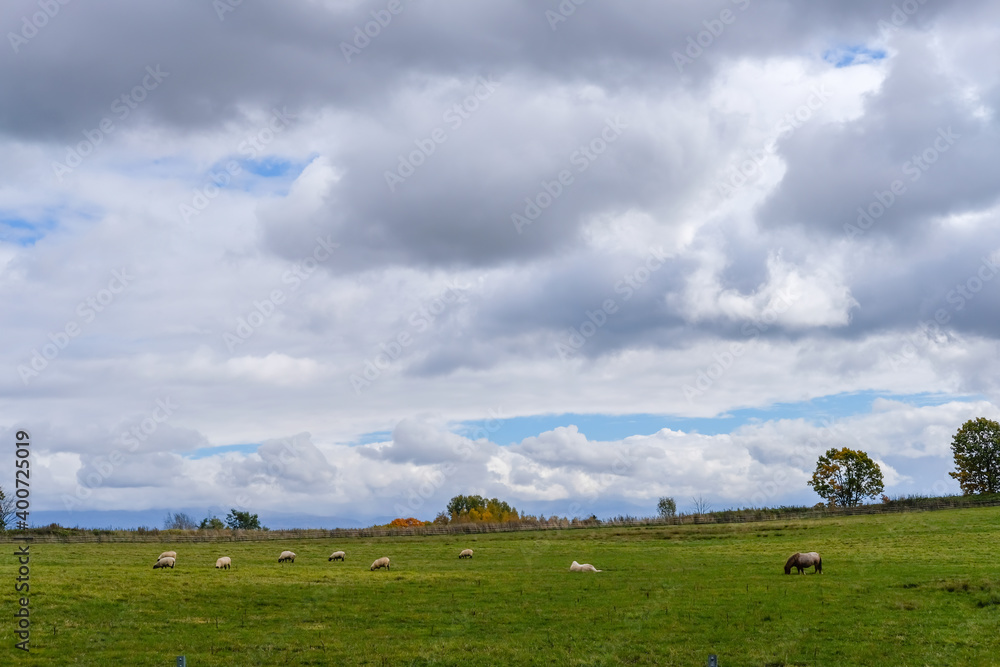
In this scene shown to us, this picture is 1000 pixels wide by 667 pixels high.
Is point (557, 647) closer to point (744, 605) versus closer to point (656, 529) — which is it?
point (744, 605)

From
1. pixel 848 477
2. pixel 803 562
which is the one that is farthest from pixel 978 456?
pixel 803 562

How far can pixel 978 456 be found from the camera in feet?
427

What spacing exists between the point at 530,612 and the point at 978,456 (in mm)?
122083

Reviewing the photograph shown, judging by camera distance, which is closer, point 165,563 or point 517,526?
point 165,563

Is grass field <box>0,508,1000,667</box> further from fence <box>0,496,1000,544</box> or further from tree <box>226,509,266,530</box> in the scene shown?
tree <box>226,509,266,530</box>

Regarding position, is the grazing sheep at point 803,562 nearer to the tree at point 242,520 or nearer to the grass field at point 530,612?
the grass field at point 530,612

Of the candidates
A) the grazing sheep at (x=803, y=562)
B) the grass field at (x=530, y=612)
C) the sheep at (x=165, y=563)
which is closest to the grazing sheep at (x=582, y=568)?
the grass field at (x=530, y=612)

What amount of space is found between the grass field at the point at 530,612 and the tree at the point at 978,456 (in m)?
81.9

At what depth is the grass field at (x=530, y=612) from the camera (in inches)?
1030

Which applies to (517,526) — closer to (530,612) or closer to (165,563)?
(165,563)

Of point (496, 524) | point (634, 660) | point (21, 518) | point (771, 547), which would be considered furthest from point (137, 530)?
point (634, 660)

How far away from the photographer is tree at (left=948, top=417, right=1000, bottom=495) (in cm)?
12850

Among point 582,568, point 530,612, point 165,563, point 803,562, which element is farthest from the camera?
point 165,563

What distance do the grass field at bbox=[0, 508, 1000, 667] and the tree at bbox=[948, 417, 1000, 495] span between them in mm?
81893
